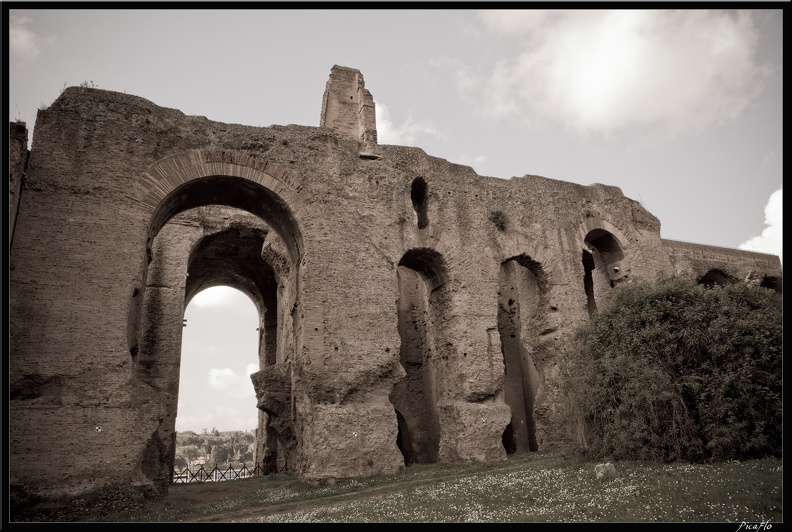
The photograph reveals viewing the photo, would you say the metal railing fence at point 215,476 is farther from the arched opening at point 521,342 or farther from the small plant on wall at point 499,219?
the small plant on wall at point 499,219

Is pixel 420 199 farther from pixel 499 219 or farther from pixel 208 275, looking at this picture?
pixel 208 275

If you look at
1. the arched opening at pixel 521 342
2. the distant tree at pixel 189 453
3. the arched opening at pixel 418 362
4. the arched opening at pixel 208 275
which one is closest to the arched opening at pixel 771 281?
the arched opening at pixel 521 342

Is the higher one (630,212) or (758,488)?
(630,212)

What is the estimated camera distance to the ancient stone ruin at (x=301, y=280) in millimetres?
7867

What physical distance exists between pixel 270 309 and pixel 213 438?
47.0ft

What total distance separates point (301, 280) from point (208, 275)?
952cm

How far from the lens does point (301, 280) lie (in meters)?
10.1

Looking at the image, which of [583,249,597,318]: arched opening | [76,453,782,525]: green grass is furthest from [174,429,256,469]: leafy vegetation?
[76,453,782,525]: green grass

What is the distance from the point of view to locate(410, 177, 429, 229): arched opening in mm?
11741

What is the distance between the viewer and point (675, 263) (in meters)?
16.4

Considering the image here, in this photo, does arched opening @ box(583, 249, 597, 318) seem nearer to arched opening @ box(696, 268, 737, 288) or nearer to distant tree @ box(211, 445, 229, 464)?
arched opening @ box(696, 268, 737, 288)

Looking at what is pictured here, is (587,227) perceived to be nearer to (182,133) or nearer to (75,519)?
(182,133)

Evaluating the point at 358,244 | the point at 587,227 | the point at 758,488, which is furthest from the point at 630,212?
the point at 758,488

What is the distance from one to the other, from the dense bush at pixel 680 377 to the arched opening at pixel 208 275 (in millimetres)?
5613
